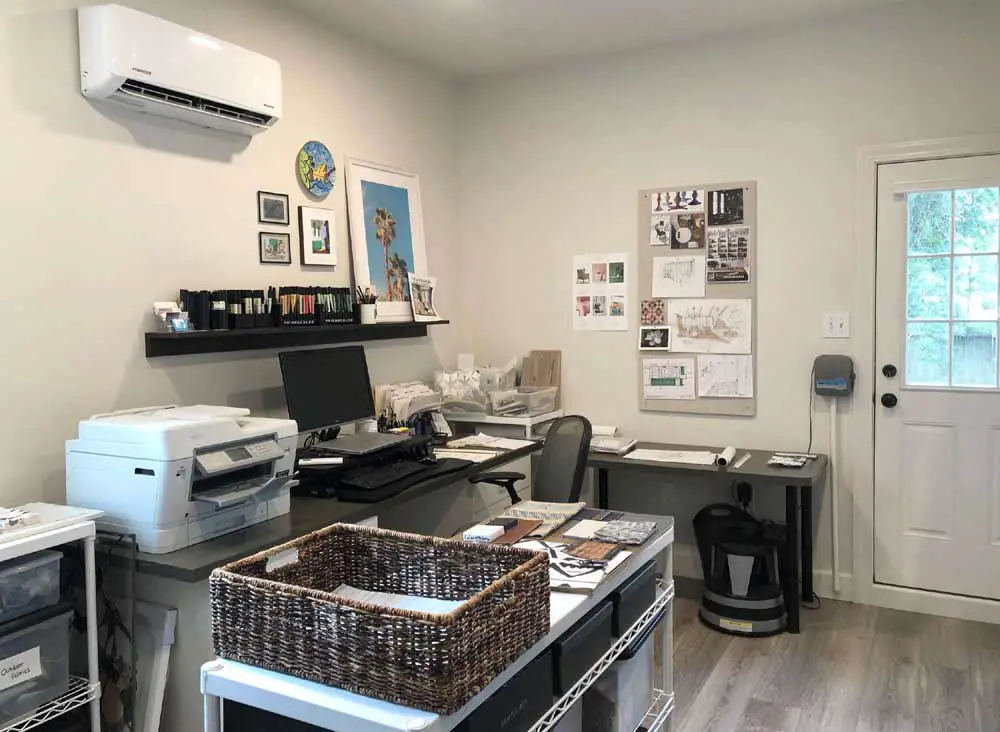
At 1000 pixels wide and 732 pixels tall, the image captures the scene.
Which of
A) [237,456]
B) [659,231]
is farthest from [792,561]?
[237,456]

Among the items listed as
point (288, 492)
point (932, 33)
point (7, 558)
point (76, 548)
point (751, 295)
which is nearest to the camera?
point (7, 558)

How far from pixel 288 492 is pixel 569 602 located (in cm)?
139

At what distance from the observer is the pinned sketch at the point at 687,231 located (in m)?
4.23

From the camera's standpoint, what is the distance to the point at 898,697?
10.1ft

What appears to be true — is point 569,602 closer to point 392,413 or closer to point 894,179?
point 392,413

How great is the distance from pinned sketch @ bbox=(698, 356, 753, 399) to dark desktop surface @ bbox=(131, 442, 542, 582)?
1.54 metres

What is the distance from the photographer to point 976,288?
3715mm

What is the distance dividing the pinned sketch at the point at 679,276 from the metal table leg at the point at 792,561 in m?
1.17

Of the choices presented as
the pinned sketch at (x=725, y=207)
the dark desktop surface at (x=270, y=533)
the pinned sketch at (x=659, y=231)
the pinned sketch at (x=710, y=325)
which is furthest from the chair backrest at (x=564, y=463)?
the pinned sketch at (x=725, y=207)

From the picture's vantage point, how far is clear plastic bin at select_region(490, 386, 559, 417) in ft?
14.2

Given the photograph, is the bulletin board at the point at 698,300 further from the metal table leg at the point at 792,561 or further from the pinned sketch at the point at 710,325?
the metal table leg at the point at 792,561

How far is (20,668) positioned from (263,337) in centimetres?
158

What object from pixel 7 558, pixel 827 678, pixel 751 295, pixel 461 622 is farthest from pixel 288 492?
pixel 751 295

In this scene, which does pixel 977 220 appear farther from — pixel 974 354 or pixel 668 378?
pixel 668 378
